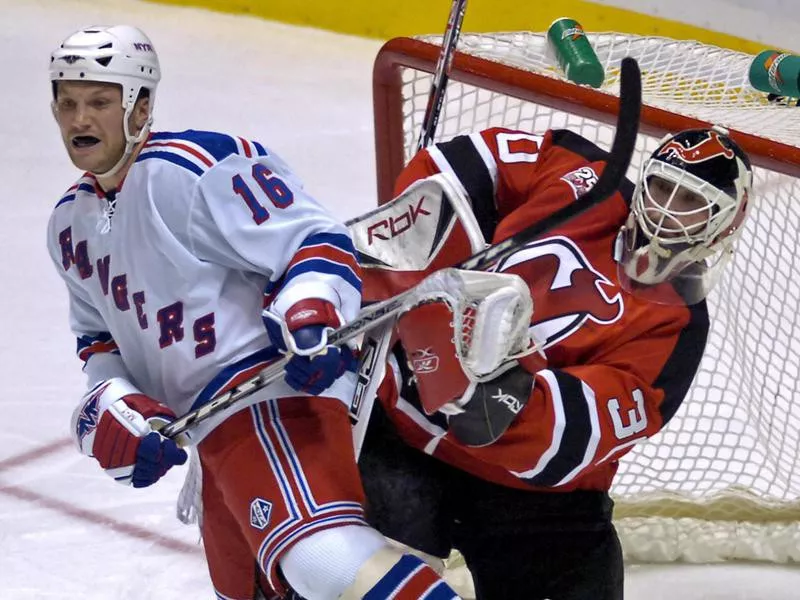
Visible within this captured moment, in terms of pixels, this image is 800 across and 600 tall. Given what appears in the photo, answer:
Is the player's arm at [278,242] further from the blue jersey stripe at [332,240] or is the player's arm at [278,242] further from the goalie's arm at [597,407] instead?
the goalie's arm at [597,407]

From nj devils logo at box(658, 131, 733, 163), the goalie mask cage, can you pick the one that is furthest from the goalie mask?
the goalie mask cage

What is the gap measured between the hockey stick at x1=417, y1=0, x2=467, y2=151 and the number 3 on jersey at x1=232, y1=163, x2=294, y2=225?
55 cm

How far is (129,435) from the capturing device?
1.68 metres

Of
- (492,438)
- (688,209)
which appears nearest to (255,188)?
(492,438)

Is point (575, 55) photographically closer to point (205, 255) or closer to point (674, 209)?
point (674, 209)

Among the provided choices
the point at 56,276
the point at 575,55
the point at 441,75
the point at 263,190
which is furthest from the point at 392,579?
the point at 56,276

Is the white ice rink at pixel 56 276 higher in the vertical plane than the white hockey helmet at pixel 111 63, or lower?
lower

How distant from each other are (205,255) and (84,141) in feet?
0.73

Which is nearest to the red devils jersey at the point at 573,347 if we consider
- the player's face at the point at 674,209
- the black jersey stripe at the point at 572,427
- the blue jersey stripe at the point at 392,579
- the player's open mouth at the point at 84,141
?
the black jersey stripe at the point at 572,427

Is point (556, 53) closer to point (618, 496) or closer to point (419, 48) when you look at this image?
point (419, 48)

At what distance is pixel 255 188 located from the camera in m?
1.73

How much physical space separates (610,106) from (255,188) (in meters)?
0.75

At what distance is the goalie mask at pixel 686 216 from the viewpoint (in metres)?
1.71

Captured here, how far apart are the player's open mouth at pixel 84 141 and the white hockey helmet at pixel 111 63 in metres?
0.04
